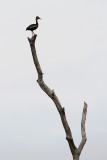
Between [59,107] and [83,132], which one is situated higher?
[59,107]

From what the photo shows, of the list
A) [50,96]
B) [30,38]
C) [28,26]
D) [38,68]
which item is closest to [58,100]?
[50,96]

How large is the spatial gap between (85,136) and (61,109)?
1609 millimetres

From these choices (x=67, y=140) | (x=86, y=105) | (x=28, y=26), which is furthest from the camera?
(x=28, y=26)

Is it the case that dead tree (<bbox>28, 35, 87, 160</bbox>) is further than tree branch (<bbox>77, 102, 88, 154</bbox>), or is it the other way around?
tree branch (<bbox>77, 102, 88, 154</bbox>)

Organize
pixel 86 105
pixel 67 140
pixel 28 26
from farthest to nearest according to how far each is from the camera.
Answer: pixel 28 26
pixel 86 105
pixel 67 140

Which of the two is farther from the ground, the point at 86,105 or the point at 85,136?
the point at 86,105

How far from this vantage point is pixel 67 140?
17.8 metres

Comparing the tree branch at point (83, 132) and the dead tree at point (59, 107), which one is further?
the tree branch at point (83, 132)

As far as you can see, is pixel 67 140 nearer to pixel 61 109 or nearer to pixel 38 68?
pixel 61 109

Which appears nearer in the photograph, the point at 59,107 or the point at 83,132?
the point at 59,107

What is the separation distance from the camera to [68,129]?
58.5 ft

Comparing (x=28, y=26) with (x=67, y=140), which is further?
(x=28, y=26)

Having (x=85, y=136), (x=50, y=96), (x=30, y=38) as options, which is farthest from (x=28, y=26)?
(x=85, y=136)

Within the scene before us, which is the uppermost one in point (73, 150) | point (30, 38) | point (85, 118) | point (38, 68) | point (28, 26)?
point (28, 26)
